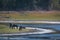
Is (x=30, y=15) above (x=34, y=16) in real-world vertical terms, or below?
above

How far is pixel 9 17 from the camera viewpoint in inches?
645

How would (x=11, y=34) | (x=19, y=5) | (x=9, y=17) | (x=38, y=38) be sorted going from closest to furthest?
(x=38, y=38) < (x=11, y=34) < (x=9, y=17) < (x=19, y=5)

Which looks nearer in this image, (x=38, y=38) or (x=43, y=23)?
(x=38, y=38)

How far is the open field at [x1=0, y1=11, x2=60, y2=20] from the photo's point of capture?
16.5 meters

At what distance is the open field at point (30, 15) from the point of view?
54.2 ft

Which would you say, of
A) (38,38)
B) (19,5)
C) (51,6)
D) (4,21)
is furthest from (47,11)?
(38,38)

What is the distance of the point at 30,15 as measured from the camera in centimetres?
1680

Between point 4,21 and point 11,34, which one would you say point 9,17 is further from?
point 11,34

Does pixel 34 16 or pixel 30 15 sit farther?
pixel 34 16

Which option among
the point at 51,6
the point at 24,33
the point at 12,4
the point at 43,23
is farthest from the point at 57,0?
the point at 24,33

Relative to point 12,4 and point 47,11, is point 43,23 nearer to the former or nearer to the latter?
point 47,11

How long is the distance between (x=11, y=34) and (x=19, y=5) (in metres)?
6.10

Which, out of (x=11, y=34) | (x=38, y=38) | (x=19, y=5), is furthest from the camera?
(x=19, y=5)

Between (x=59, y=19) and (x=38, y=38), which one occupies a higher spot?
(x=38, y=38)
